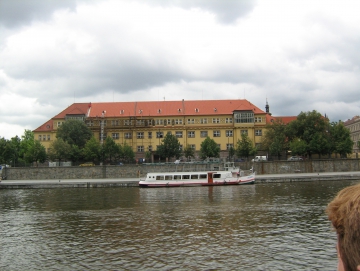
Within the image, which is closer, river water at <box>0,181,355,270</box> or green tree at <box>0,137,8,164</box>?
river water at <box>0,181,355,270</box>

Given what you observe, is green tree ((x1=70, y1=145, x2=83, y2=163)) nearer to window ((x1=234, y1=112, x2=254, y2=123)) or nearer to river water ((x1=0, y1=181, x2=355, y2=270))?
window ((x1=234, y1=112, x2=254, y2=123))

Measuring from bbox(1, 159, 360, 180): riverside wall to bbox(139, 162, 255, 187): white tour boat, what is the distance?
1170cm

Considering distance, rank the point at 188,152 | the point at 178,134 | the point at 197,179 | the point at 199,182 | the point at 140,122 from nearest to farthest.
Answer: the point at 199,182, the point at 197,179, the point at 188,152, the point at 178,134, the point at 140,122

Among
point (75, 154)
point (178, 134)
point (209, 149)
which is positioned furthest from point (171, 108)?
point (75, 154)

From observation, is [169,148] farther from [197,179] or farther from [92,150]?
[197,179]

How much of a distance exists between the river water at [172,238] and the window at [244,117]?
210 ft

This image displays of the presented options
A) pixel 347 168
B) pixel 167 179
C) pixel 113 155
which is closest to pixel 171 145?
pixel 113 155

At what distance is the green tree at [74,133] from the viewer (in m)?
90.8

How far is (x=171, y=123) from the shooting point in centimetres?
9719

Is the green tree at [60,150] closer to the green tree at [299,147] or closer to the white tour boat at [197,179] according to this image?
the white tour boat at [197,179]

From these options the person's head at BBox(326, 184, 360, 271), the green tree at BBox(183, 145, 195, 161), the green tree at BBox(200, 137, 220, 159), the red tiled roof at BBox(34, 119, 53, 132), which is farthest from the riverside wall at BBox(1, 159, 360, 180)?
the person's head at BBox(326, 184, 360, 271)

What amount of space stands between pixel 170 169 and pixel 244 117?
104ft

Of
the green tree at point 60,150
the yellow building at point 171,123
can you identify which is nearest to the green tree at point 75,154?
the green tree at point 60,150

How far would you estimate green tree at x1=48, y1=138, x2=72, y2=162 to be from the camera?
83.4 m
